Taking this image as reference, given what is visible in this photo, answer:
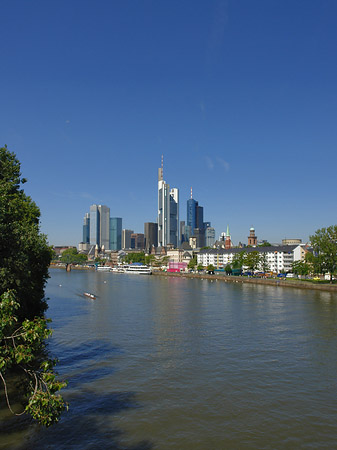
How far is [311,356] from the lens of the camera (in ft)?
98.4

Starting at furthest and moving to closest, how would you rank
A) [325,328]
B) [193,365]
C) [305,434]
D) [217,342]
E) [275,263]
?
[275,263] < [325,328] < [217,342] < [193,365] < [305,434]

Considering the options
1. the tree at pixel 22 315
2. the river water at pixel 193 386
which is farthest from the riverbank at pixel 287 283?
the tree at pixel 22 315

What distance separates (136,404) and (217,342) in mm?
15823

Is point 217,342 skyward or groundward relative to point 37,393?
groundward

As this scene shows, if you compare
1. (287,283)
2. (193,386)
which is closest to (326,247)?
(287,283)

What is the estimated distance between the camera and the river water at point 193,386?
1677 cm

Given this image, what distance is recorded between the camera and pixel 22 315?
99.4ft

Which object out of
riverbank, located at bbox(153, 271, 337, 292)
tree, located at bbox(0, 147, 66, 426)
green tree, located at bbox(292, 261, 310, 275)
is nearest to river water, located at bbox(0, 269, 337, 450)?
tree, located at bbox(0, 147, 66, 426)

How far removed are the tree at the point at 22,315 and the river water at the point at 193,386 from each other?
2.20 metres

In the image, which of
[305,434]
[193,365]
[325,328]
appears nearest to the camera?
[305,434]

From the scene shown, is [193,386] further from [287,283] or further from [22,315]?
[287,283]

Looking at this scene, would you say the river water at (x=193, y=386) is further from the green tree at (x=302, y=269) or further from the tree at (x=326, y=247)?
the green tree at (x=302, y=269)

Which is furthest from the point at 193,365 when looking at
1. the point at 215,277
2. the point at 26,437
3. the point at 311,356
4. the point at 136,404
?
the point at 215,277

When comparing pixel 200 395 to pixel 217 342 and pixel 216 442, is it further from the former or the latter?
pixel 217 342
